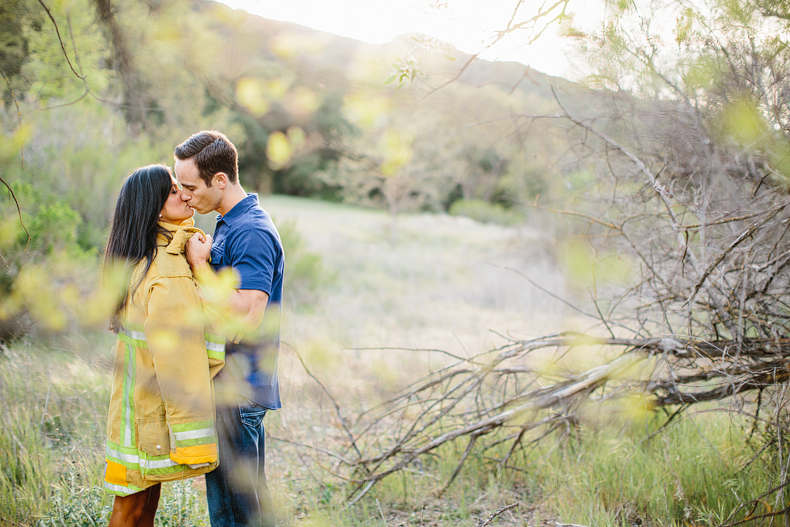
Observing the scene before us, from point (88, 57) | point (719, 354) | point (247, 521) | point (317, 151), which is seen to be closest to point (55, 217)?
point (88, 57)

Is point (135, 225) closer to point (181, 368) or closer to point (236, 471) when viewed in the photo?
point (181, 368)

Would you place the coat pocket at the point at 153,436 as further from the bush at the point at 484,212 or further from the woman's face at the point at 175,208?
the bush at the point at 484,212

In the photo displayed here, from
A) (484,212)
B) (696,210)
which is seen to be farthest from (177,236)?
(484,212)

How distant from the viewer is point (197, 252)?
181 centimetres

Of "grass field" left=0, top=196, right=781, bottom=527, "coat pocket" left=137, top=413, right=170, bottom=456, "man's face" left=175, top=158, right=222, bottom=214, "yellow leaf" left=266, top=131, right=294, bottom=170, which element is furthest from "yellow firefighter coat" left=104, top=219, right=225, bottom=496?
"yellow leaf" left=266, top=131, right=294, bottom=170

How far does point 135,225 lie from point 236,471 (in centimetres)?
100

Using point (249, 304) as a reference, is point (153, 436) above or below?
below

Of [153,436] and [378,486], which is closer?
[153,436]

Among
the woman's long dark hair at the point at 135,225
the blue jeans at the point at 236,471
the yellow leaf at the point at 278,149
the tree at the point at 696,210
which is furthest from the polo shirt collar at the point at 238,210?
the yellow leaf at the point at 278,149

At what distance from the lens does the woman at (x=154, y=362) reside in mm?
1622

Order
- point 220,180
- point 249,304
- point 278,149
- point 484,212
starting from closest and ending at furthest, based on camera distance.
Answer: point 249,304
point 220,180
point 484,212
point 278,149

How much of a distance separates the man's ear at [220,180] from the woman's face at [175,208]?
147 millimetres

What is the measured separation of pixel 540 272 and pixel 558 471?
10.4m

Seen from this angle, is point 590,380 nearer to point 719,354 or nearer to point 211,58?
point 719,354
